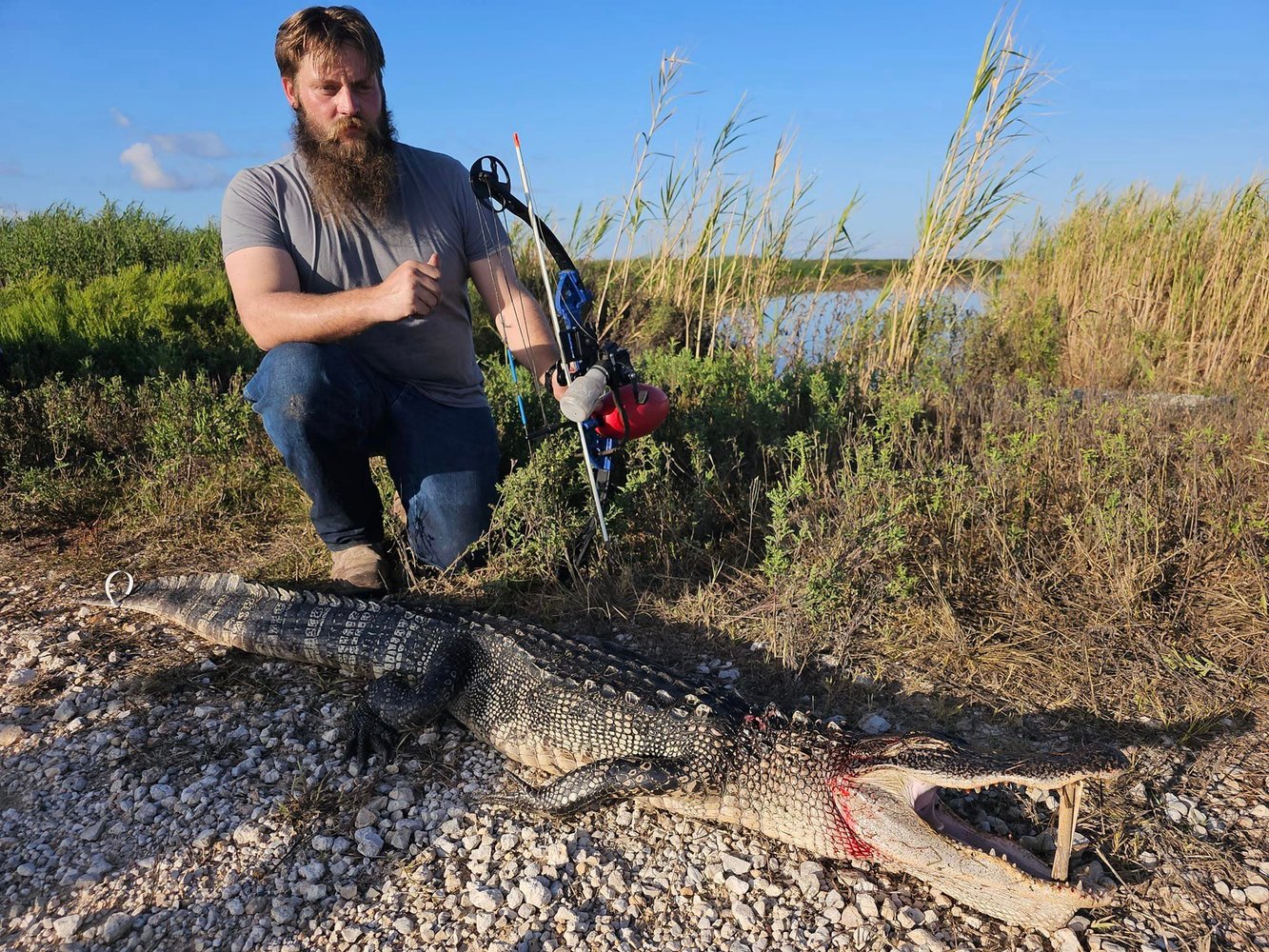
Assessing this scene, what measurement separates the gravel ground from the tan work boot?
894mm

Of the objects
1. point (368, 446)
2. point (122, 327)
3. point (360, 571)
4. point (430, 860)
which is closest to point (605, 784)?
point (430, 860)

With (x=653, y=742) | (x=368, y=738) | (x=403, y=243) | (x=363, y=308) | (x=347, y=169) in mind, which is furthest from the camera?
(x=403, y=243)

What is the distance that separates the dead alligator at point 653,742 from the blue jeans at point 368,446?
58 cm

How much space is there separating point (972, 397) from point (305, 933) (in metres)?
4.46

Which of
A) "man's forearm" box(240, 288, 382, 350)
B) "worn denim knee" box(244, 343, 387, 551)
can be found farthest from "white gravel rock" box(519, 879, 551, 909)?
"man's forearm" box(240, 288, 382, 350)

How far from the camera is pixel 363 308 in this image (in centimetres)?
333

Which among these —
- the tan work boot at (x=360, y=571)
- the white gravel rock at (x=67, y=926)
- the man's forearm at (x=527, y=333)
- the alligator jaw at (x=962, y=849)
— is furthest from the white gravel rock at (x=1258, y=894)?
the tan work boot at (x=360, y=571)

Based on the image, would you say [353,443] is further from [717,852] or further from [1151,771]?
[1151,771]

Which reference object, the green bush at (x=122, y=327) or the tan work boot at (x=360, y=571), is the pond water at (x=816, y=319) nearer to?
the tan work boot at (x=360, y=571)

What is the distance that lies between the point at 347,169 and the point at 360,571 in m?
1.82

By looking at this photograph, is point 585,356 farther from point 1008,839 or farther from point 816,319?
point 816,319

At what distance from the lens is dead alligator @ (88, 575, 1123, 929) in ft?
6.69

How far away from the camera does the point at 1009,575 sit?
11.0 ft

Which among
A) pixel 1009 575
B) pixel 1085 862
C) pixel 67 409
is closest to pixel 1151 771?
pixel 1085 862
